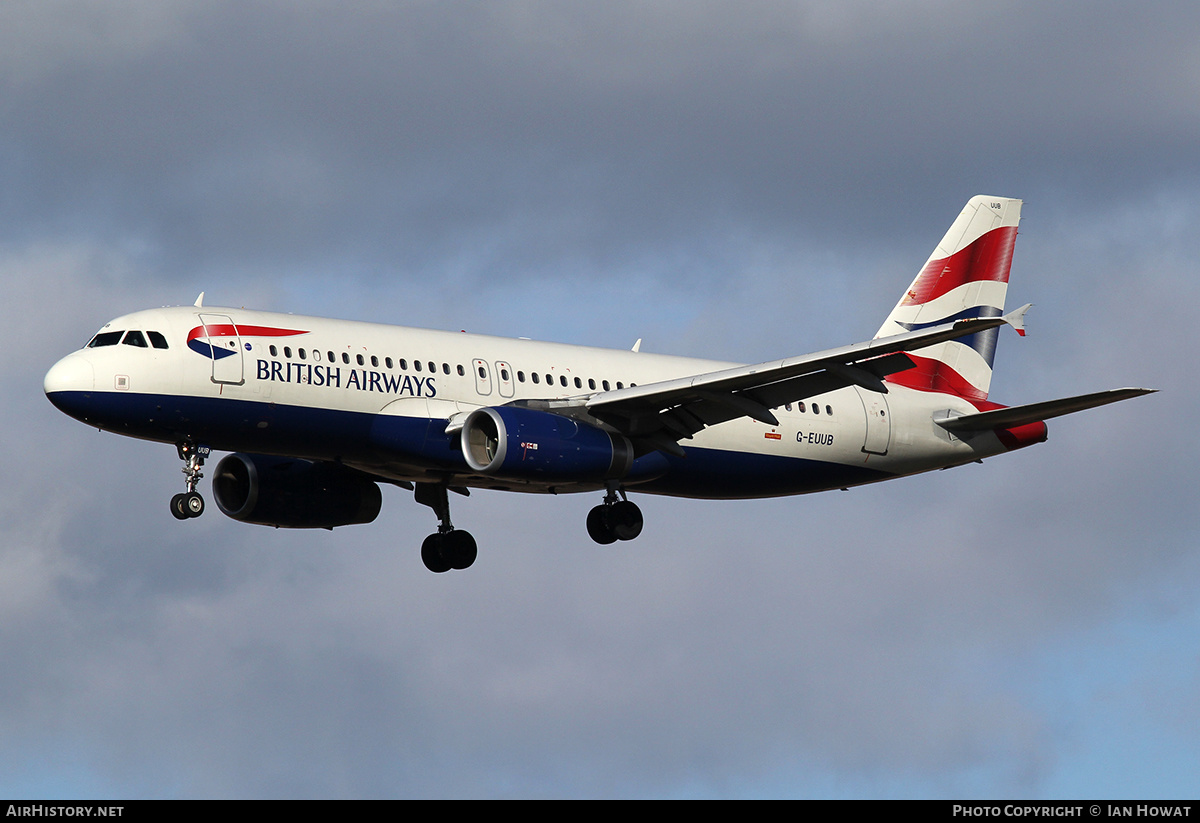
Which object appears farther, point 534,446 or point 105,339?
point 534,446

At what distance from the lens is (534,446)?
44.8 meters

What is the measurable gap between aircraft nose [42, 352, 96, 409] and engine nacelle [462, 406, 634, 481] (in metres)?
8.88

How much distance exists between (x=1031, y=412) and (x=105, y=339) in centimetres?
2370

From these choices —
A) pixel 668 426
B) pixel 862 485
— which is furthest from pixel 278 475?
pixel 862 485

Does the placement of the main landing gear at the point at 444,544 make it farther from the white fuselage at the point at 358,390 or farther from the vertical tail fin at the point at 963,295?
the vertical tail fin at the point at 963,295

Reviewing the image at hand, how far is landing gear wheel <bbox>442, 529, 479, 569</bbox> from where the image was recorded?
2053 inches

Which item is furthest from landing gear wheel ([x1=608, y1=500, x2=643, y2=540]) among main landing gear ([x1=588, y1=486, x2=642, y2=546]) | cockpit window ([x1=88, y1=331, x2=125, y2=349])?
cockpit window ([x1=88, y1=331, x2=125, y2=349])

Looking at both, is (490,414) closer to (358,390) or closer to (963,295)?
(358,390)

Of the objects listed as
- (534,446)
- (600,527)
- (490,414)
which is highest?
(490,414)

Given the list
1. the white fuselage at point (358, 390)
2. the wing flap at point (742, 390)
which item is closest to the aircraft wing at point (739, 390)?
the wing flap at point (742, 390)

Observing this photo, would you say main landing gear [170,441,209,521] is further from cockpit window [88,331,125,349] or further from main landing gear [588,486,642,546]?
main landing gear [588,486,642,546]

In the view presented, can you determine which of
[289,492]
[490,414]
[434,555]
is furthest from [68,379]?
[434,555]

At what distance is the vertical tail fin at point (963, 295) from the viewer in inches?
2181

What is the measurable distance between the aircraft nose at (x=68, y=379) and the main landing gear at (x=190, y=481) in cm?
270
